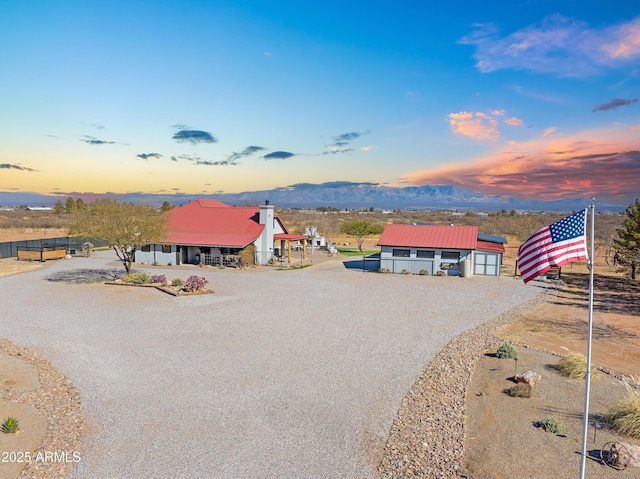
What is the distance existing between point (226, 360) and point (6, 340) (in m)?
9.19

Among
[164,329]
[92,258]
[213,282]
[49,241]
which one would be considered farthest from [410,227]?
[49,241]

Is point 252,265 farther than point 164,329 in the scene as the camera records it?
Yes

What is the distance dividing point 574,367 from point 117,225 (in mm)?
27395

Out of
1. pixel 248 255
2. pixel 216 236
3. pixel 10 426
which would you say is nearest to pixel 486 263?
pixel 248 255

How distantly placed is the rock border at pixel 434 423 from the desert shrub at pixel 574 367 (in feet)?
8.90

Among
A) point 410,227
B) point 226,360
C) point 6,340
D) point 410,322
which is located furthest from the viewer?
point 410,227

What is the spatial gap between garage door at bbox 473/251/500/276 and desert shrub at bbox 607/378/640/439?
25192 mm

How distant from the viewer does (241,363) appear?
14.5 meters

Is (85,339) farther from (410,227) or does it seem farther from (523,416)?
(410,227)

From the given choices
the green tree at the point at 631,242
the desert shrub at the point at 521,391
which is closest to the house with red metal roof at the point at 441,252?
the green tree at the point at 631,242

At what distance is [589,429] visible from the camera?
10.3m

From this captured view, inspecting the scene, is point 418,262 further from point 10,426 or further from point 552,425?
point 10,426

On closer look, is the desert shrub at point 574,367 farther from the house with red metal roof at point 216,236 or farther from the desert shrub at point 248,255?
the desert shrub at point 248,255

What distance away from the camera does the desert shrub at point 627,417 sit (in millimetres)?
10023
